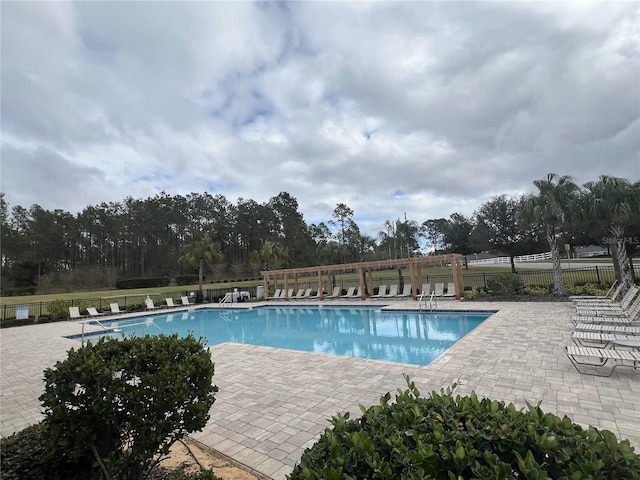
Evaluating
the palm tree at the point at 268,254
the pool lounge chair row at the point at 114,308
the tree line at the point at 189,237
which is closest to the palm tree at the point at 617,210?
the tree line at the point at 189,237

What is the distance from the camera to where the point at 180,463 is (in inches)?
122

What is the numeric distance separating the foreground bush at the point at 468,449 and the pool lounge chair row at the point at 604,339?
4.59 m

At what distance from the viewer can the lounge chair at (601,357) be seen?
182 inches

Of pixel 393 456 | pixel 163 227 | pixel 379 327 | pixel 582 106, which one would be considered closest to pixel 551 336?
pixel 379 327

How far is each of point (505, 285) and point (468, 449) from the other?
51.3 feet

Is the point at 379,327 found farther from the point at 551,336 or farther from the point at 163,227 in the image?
the point at 163,227

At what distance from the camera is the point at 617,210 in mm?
11648

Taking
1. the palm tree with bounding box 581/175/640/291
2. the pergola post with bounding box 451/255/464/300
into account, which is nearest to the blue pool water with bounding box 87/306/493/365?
the pergola post with bounding box 451/255/464/300

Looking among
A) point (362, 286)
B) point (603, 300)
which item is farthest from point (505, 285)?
point (362, 286)

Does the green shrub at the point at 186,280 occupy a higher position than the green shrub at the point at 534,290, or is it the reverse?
the green shrub at the point at 186,280

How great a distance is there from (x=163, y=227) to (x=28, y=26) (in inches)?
1891

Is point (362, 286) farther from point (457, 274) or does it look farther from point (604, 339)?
point (604, 339)

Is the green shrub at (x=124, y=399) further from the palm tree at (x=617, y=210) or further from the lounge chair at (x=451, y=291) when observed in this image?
the lounge chair at (x=451, y=291)

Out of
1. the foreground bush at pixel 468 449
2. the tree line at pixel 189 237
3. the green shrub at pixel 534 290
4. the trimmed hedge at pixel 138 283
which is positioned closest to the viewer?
the foreground bush at pixel 468 449
